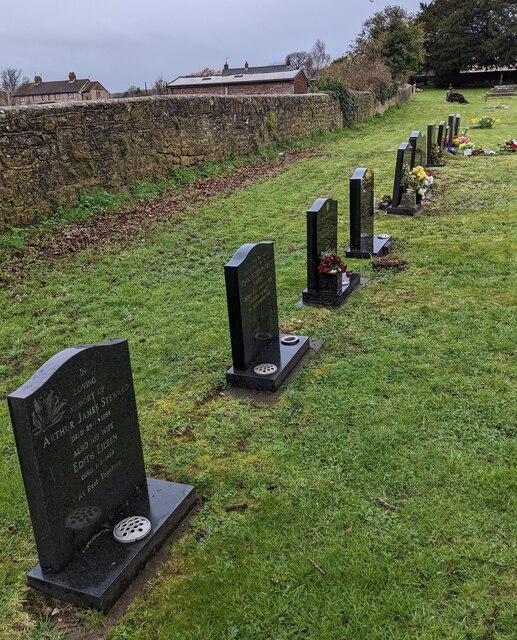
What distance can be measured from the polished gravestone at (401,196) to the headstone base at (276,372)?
19.7ft

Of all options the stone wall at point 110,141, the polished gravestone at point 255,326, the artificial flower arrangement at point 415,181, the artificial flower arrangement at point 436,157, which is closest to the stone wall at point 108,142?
the stone wall at point 110,141

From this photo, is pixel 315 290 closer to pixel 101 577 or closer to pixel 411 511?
pixel 411 511

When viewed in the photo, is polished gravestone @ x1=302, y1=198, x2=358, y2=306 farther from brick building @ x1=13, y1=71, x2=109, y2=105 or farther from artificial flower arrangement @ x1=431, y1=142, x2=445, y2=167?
brick building @ x1=13, y1=71, x2=109, y2=105

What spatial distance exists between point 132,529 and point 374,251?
6078 millimetres

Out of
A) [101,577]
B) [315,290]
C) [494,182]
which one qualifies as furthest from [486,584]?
[494,182]

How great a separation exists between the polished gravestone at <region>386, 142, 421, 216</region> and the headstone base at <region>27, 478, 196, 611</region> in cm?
834

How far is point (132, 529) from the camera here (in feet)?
10.4

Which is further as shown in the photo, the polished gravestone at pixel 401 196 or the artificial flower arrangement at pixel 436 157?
the artificial flower arrangement at pixel 436 157

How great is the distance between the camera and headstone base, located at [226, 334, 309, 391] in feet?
15.8

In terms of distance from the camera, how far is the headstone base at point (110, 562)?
2801 millimetres

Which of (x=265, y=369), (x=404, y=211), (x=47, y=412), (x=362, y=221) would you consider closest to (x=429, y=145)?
(x=404, y=211)

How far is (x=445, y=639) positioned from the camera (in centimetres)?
256

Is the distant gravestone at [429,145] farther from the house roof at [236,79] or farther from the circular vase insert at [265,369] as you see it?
the house roof at [236,79]

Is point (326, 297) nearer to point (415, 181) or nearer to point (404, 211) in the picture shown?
point (404, 211)
